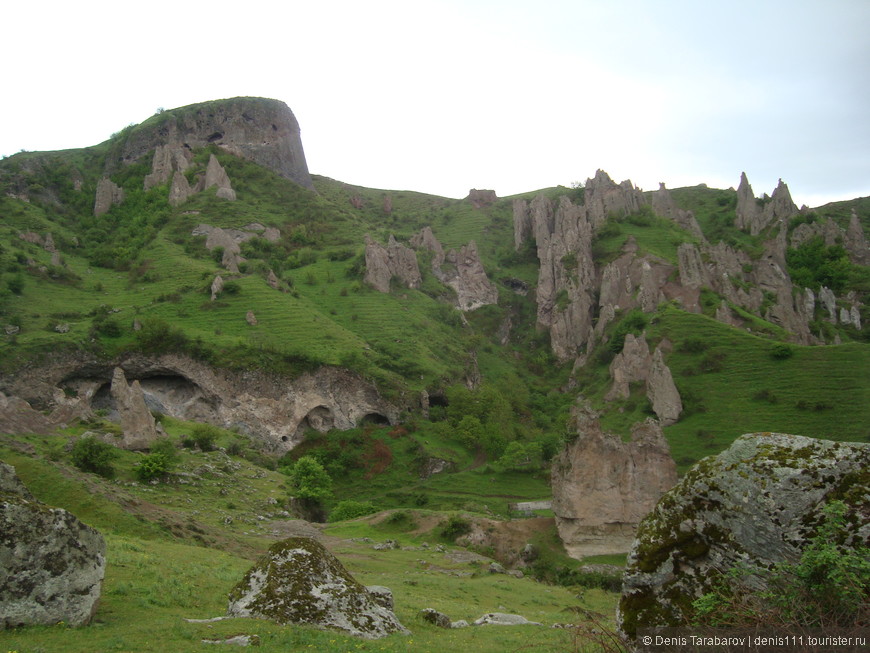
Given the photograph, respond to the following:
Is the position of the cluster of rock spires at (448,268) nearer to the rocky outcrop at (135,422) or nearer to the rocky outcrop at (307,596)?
the rocky outcrop at (135,422)

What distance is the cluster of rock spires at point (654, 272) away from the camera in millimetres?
103500

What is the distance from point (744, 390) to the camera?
2955 inches

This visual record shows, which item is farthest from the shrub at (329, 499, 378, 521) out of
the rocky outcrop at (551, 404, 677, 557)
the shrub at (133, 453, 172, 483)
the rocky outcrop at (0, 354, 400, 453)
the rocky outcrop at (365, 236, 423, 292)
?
the rocky outcrop at (365, 236, 423, 292)

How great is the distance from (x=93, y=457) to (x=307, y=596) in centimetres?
3045

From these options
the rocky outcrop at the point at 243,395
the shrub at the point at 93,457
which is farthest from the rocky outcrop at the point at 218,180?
the shrub at the point at 93,457

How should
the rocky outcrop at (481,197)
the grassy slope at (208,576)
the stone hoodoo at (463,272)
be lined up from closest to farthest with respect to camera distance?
1. the grassy slope at (208,576)
2. the stone hoodoo at (463,272)
3. the rocky outcrop at (481,197)

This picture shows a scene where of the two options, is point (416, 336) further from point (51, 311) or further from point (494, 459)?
point (51, 311)

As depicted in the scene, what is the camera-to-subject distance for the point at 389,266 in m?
124

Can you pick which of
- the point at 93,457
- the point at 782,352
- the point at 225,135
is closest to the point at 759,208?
the point at 782,352

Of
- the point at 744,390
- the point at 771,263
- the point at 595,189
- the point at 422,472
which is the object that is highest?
the point at 595,189

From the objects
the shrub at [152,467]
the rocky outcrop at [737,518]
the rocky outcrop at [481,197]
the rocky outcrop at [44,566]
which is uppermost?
the rocky outcrop at [481,197]

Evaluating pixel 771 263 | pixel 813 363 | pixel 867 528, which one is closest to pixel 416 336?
pixel 813 363

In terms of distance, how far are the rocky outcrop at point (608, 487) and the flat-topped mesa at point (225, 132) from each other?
131391mm

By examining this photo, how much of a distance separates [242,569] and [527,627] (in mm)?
11325
